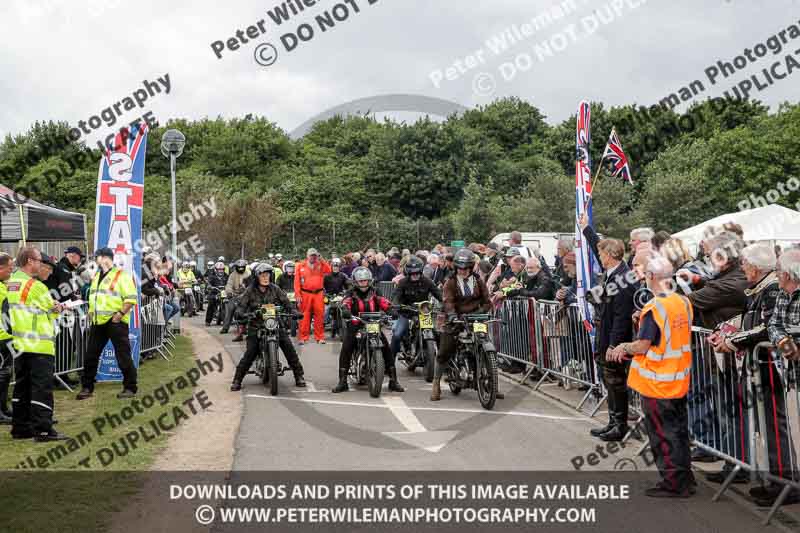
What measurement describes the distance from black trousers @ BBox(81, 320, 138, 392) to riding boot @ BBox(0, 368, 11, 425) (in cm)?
181

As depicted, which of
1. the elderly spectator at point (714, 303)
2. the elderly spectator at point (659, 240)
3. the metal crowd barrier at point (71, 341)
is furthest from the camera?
the metal crowd barrier at point (71, 341)

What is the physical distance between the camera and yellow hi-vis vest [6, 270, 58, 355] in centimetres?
842

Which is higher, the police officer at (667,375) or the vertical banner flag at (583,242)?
the vertical banner flag at (583,242)

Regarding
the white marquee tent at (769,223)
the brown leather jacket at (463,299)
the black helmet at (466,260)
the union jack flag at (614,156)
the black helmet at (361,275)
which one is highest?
the union jack flag at (614,156)

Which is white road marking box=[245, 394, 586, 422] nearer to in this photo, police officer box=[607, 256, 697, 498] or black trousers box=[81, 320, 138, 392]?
black trousers box=[81, 320, 138, 392]

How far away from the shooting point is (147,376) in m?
13.2

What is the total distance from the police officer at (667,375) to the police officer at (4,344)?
251 inches

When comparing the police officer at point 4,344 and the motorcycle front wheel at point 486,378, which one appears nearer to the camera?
the police officer at point 4,344

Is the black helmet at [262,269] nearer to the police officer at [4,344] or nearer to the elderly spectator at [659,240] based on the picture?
the police officer at [4,344]

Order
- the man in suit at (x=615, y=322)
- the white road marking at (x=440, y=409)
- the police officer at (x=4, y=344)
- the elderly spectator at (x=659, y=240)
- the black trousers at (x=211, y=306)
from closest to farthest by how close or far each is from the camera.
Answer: the man in suit at (x=615, y=322), the police officer at (x=4, y=344), the elderly spectator at (x=659, y=240), the white road marking at (x=440, y=409), the black trousers at (x=211, y=306)

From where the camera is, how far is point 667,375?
638 centimetres

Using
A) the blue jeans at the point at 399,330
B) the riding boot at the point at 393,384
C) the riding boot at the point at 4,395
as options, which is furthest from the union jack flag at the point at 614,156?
the riding boot at the point at 4,395

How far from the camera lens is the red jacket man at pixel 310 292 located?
1827cm

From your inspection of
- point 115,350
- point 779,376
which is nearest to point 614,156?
point 779,376
